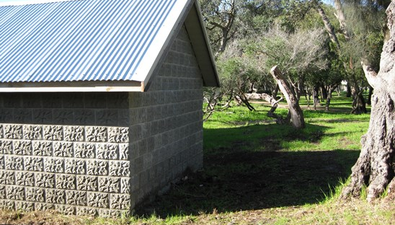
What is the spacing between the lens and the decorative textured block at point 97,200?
6297 mm

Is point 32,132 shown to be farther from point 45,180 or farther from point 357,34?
point 357,34

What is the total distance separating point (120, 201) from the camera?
623 cm

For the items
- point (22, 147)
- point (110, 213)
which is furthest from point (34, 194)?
point (110, 213)

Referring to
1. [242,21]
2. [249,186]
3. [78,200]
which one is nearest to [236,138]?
[249,186]

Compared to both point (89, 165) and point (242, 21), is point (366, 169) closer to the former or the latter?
point (89, 165)

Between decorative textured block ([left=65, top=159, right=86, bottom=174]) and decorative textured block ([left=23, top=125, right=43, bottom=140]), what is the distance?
2.24 feet

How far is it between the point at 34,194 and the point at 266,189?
4527mm

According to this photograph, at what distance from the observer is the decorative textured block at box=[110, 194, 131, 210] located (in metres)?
6.20

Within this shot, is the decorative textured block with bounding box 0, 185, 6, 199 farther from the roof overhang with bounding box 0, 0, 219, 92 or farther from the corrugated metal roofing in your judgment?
the corrugated metal roofing

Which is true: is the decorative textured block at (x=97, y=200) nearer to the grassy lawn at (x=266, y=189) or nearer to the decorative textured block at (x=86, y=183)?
the decorative textured block at (x=86, y=183)

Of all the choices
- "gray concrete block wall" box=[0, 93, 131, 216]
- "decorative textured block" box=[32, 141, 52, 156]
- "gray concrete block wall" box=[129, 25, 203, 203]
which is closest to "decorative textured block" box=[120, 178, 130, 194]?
"gray concrete block wall" box=[0, 93, 131, 216]

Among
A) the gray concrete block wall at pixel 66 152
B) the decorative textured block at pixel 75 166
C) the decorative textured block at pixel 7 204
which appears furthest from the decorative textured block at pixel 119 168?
the decorative textured block at pixel 7 204

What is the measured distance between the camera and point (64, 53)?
658 centimetres

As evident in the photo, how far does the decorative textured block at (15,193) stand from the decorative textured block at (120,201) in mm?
1740
